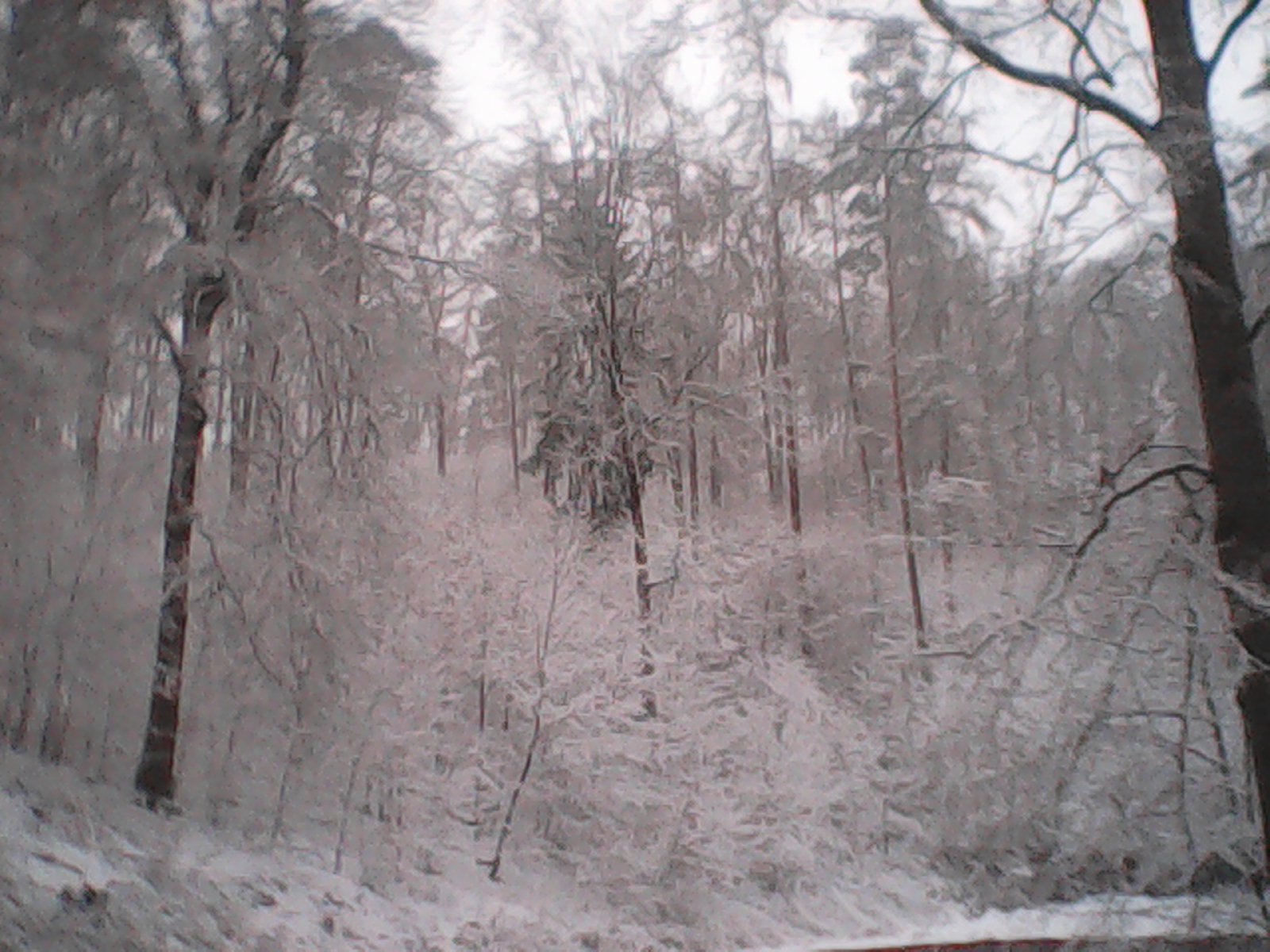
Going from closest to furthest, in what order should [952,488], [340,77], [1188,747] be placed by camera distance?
[1188,747], [952,488], [340,77]

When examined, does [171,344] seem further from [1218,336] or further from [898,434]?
[898,434]

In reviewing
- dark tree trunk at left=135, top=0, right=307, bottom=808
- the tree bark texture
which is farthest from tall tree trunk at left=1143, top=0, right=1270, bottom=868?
dark tree trunk at left=135, top=0, right=307, bottom=808

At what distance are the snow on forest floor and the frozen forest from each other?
0.14 ft

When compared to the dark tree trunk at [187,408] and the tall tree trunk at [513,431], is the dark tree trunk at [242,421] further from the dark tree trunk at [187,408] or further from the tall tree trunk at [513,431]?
the tall tree trunk at [513,431]

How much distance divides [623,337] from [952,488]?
6669 millimetres

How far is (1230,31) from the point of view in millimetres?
3791

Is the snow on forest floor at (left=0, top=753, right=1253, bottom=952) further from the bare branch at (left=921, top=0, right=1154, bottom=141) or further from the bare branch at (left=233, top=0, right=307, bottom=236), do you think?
the bare branch at (left=233, top=0, right=307, bottom=236)

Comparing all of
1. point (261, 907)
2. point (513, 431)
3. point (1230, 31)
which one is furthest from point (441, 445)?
point (1230, 31)

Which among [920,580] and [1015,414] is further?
[920,580]

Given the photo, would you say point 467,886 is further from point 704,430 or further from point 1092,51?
point 1092,51

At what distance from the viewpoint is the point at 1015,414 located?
Answer: 18.9 feet

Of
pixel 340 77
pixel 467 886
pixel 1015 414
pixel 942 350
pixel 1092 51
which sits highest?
pixel 340 77

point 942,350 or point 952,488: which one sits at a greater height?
point 942,350

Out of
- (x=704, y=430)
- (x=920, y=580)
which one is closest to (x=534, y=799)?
(x=704, y=430)
